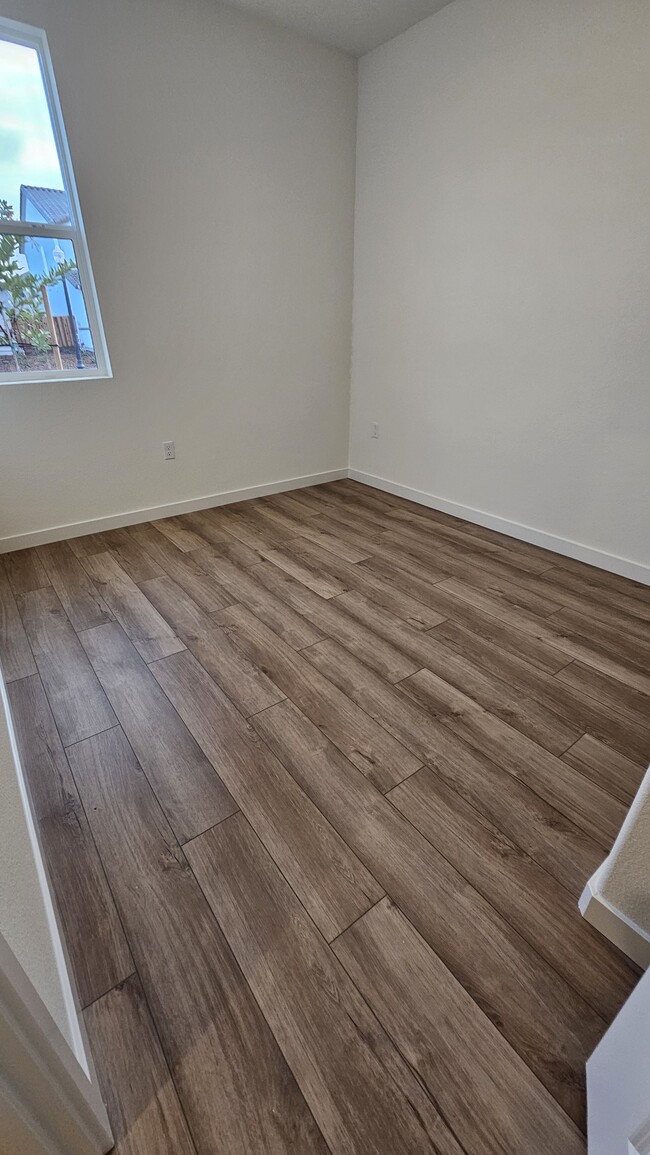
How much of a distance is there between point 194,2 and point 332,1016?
390 cm

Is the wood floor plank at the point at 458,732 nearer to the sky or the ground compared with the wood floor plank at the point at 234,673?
nearer to the ground

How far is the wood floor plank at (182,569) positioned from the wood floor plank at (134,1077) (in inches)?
56.2

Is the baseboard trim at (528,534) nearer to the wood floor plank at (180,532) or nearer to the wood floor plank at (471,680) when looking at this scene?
the wood floor plank at (471,680)

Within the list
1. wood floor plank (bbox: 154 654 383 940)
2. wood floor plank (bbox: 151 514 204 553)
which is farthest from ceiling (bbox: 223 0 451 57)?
wood floor plank (bbox: 154 654 383 940)

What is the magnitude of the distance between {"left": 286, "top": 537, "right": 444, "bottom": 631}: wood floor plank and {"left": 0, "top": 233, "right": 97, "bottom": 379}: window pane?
1.57m

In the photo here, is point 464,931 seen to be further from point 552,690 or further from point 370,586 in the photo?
point 370,586

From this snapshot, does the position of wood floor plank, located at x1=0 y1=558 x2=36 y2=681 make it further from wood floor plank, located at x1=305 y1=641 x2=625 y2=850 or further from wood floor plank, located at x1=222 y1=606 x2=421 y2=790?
wood floor plank, located at x1=305 y1=641 x2=625 y2=850

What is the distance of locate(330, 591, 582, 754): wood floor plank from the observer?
1.57m

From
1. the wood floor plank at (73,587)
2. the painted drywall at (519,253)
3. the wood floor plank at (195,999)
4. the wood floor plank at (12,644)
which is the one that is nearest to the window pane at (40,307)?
the wood floor plank at (73,587)

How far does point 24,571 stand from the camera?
248 cm

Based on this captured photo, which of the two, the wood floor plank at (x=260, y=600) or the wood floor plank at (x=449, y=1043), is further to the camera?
the wood floor plank at (x=260, y=600)

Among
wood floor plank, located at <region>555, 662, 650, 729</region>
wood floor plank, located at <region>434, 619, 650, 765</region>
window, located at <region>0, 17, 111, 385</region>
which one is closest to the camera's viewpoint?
wood floor plank, located at <region>434, 619, 650, 765</region>

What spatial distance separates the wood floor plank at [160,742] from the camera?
130cm

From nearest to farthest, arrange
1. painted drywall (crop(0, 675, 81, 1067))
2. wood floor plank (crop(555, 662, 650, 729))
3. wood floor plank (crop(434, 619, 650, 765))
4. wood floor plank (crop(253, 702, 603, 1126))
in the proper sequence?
painted drywall (crop(0, 675, 81, 1067))
wood floor plank (crop(253, 702, 603, 1126))
wood floor plank (crop(434, 619, 650, 765))
wood floor plank (crop(555, 662, 650, 729))
